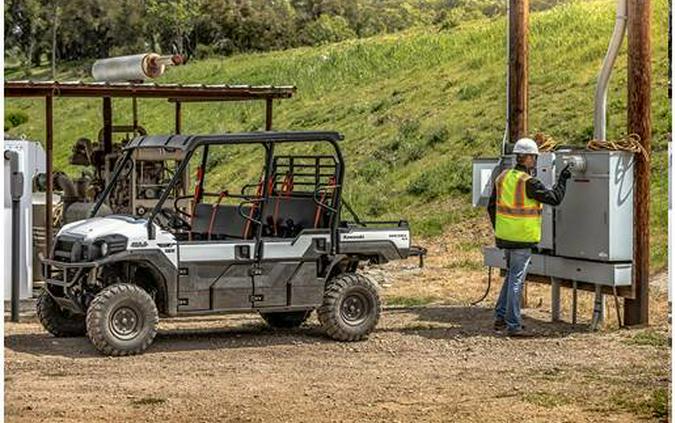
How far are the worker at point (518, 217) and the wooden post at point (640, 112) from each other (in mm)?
669

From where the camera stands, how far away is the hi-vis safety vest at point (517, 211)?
468 inches

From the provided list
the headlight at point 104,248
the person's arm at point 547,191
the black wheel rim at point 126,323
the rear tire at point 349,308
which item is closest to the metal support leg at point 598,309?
the person's arm at point 547,191

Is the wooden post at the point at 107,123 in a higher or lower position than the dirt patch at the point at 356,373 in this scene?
higher

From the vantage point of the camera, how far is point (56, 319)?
1177cm

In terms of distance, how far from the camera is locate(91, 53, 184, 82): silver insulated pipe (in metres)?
17.2

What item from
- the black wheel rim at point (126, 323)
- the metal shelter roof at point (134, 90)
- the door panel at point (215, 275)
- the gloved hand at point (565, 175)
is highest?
the metal shelter roof at point (134, 90)

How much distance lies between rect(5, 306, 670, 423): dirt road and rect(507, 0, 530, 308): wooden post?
2.28m

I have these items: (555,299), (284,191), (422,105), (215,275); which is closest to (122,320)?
(215,275)

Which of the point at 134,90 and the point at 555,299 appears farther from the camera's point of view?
the point at 134,90

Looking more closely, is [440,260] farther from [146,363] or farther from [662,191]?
[146,363]

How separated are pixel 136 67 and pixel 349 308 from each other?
6646 mm

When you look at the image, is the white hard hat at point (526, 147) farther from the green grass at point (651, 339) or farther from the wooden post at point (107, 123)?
the wooden post at point (107, 123)

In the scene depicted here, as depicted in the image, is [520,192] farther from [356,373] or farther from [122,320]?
[122,320]

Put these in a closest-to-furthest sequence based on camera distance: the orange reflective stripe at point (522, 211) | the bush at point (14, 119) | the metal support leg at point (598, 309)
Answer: the orange reflective stripe at point (522, 211) < the metal support leg at point (598, 309) < the bush at point (14, 119)
